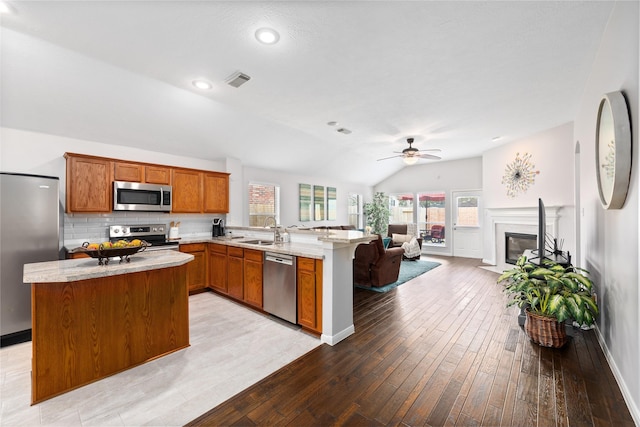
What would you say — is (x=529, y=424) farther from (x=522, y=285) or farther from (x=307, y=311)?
(x=307, y=311)

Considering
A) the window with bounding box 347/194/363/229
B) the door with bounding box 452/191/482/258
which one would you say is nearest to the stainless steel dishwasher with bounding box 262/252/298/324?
the window with bounding box 347/194/363/229

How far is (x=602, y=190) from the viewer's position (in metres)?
2.36

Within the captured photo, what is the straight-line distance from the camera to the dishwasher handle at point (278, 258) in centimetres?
302

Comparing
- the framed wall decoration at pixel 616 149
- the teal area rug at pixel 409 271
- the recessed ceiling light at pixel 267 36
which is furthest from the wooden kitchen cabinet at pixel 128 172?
the framed wall decoration at pixel 616 149

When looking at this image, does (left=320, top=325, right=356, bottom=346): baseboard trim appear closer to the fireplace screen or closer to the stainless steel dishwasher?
the stainless steel dishwasher

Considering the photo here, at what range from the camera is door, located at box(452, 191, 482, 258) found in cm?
756

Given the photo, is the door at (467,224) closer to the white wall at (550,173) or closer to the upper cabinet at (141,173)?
the white wall at (550,173)

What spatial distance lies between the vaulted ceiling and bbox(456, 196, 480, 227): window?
303cm

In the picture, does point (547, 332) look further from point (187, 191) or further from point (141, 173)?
point (141, 173)

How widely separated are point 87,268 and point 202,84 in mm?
2413

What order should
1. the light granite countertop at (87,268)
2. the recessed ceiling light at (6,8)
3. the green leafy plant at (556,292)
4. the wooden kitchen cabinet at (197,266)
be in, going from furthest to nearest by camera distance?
the wooden kitchen cabinet at (197,266) → the green leafy plant at (556,292) → the recessed ceiling light at (6,8) → the light granite countertop at (87,268)

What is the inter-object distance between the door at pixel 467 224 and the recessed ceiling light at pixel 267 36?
7276 mm

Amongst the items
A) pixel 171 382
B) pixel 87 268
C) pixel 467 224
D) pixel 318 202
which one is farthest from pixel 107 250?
pixel 467 224

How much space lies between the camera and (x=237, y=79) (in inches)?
122
